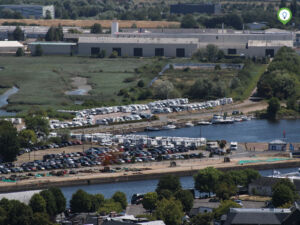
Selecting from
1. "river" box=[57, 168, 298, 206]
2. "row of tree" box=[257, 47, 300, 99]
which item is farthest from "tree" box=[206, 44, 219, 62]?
"river" box=[57, 168, 298, 206]

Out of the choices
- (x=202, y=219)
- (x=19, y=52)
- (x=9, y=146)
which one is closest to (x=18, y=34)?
(x=19, y=52)

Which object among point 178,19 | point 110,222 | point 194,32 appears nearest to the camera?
point 110,222

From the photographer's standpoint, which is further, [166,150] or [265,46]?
[265,46]

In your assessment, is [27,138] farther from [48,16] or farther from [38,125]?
[48,16]

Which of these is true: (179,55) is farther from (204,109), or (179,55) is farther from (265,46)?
(204,109)

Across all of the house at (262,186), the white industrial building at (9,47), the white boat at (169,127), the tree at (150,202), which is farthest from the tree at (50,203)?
the white industrial building at (9,47)

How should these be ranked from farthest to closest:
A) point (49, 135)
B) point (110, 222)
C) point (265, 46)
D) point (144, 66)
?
point (265, 46) → point (144, 66) → point (49, 135) → point (110, 222)

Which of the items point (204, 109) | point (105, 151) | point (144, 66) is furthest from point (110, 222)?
point (144, 66)
